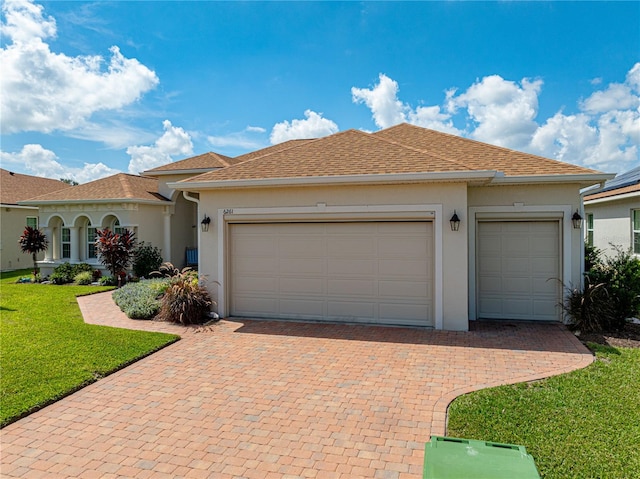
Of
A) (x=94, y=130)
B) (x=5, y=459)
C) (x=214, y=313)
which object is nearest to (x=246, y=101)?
(x=94, y=130)

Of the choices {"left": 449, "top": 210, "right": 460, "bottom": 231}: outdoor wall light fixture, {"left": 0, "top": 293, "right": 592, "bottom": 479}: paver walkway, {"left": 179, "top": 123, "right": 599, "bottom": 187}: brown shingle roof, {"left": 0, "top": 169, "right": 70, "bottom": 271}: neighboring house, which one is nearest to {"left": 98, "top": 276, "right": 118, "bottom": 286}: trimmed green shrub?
{"left": 179, "top": 123, "right": 599, "bottom": 187}: brown shingle roof

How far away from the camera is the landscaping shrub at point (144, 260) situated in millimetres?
16984

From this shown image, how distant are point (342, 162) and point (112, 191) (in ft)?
41.3

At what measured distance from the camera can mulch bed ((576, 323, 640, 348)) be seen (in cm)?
790

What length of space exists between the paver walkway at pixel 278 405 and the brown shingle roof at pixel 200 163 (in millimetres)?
10862

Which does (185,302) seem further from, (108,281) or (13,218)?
(13,218)

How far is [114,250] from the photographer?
15914 mm

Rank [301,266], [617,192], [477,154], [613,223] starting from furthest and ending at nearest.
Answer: [613,223]
[617,192]
[477,154]
[301,266]

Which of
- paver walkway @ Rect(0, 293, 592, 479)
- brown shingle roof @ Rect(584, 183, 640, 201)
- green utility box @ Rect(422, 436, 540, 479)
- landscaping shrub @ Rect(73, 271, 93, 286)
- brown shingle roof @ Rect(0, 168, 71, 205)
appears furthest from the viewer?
brown shingle roof @ Rect(0, 168, 71, 205)

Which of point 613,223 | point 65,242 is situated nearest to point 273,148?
point 65,242

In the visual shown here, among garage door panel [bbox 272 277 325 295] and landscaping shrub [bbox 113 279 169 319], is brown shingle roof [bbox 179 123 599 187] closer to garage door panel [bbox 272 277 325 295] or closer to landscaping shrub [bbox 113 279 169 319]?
garage door panel [bbox 272 277 325 295]

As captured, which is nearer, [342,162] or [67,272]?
[342,162]

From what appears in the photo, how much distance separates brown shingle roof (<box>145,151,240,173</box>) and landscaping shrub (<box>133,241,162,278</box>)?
3702mm

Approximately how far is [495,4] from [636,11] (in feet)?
11.2
